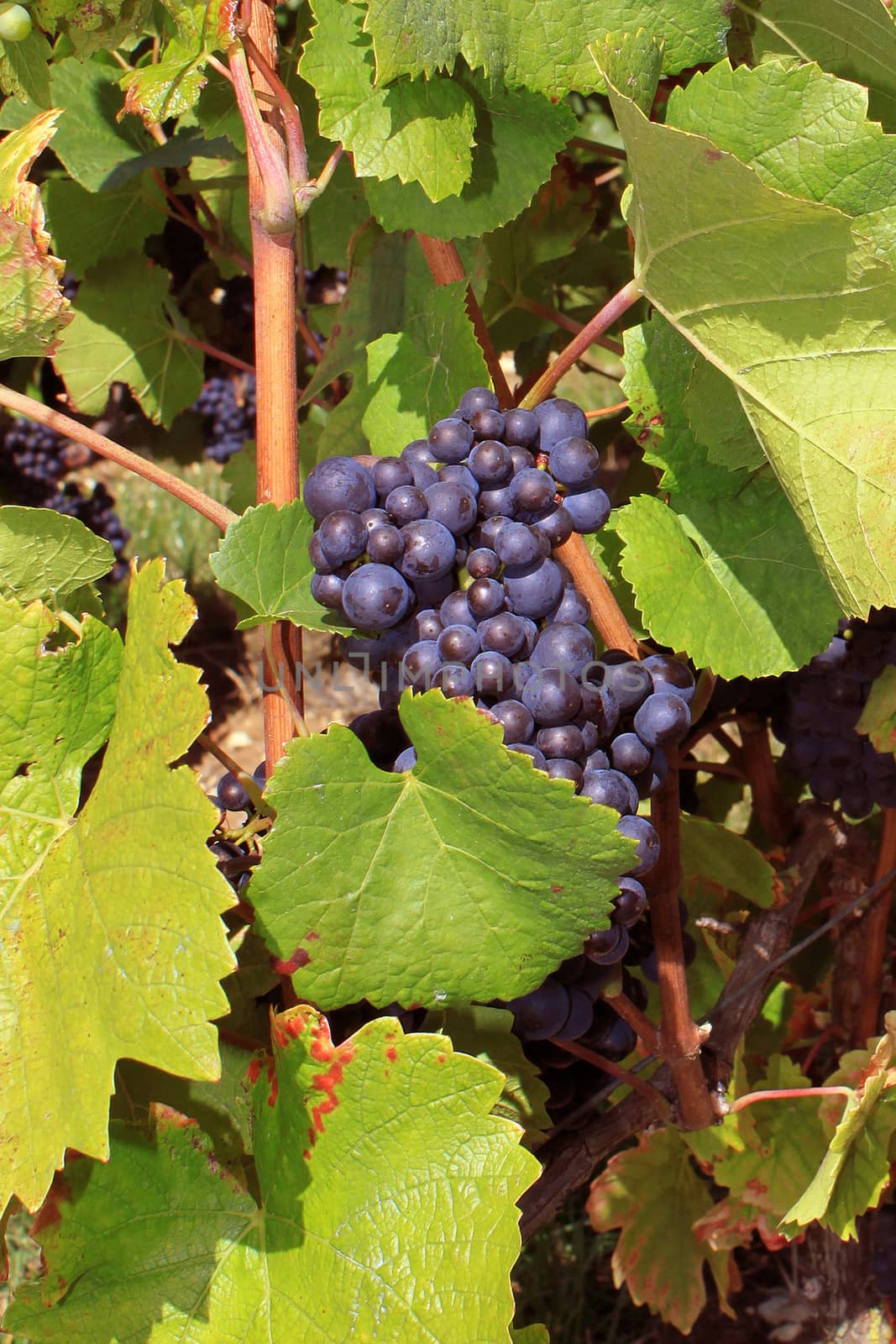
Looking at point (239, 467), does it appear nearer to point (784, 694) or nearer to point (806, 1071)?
point (784, 694)

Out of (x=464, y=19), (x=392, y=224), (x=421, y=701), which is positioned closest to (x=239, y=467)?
(x=392, y=224)

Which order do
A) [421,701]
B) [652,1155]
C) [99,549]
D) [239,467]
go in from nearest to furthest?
[421,701], [99,549], [652,1155], [239,467]

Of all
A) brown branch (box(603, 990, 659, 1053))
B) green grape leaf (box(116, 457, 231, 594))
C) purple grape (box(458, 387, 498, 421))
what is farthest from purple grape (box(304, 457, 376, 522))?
green grape leaf (box(116, 457, 231, 594))

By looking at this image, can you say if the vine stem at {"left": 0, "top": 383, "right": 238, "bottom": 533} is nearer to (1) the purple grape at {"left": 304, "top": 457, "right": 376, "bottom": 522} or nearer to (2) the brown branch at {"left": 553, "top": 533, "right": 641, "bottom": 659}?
(1) the purple grape at {"left": 304, "top": 457, "right": 376, "bottom": 522}

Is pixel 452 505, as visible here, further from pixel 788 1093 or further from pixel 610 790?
pixel 788 1093

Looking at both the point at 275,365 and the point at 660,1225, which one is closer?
the point at 275,365

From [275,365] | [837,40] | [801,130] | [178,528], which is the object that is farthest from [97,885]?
[178,528]
